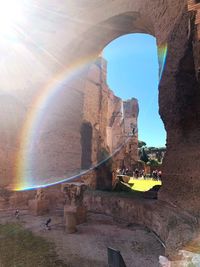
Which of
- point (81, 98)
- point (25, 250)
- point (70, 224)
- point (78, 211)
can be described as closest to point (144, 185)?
point (81, 98)

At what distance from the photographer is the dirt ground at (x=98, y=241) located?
384 cm

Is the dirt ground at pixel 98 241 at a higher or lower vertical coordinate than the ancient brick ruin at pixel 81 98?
lower

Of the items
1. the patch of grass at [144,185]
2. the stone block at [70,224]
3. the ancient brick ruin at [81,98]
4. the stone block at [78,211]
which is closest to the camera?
the ancient brick ruin at [81,98]

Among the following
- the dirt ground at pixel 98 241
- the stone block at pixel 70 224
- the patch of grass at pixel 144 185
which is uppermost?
the patch of grass at pixel 144 185

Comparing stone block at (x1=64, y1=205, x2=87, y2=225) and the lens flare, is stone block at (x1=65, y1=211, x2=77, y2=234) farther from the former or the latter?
the lens flare

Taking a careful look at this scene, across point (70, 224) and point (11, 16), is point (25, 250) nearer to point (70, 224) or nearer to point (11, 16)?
point (70, 224)

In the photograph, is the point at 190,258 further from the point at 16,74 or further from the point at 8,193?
the point at 16,74

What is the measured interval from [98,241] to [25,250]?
54.9 inches

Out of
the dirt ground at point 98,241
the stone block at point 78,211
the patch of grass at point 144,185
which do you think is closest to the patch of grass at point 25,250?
the dirt ground at point 98,241

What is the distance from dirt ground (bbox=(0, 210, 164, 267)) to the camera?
384 cm

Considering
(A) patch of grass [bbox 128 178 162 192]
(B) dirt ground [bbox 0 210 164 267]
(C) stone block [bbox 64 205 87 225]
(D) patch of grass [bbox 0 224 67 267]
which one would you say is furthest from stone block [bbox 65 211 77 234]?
(A) patch of grass [bbox 128 178 162 192]

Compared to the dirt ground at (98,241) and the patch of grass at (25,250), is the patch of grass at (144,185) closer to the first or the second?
the dirt ground at (98,241)

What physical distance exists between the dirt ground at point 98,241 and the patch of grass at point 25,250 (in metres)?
0.17

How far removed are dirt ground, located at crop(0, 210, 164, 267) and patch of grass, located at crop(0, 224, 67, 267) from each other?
17 centimetres
